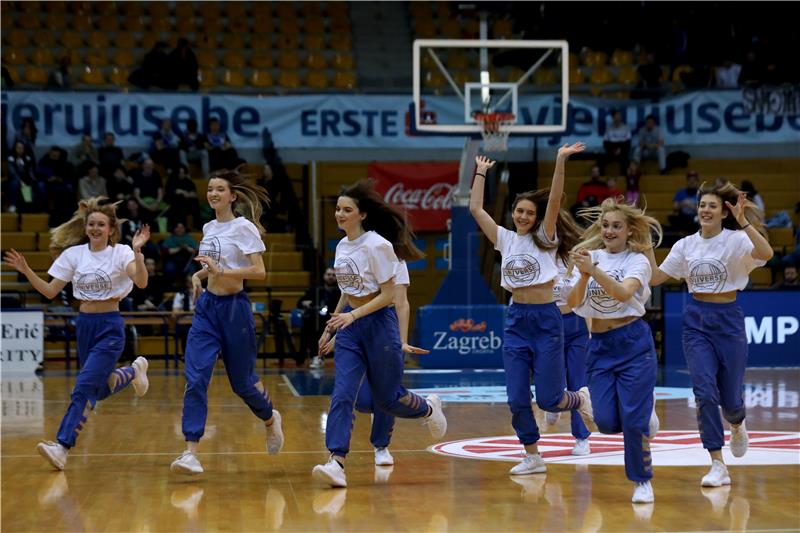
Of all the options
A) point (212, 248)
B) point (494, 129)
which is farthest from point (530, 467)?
point (494, 129)

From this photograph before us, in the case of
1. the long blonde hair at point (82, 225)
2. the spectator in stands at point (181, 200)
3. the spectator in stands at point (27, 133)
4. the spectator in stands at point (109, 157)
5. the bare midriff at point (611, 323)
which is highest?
the spectator in stands at point (27, 133)

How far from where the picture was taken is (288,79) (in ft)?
80.9

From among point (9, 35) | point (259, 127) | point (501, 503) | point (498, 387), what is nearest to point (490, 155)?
point (259, 127)

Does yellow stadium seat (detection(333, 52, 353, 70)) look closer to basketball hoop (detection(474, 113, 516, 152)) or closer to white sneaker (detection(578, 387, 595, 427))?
basketball hoop (detection(474, 113, 516, 152))

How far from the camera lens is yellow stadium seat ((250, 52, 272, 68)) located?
25.0m

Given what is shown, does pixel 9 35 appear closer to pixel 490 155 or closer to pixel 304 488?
pixel 490 155

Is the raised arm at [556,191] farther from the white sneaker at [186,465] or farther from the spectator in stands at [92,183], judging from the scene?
the spectator in stands at [92,183]

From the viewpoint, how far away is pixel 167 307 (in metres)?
19.6

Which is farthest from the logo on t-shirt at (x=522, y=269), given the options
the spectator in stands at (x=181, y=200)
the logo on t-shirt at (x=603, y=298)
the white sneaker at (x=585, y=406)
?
the spectator in stands at (x=181, y=200)

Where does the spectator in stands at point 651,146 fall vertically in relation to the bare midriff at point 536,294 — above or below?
above

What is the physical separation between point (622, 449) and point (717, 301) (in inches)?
77.1

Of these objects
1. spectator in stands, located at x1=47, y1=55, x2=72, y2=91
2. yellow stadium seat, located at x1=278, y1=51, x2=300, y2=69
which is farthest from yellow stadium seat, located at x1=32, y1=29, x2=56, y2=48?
yellow stadium seat, located at x1=278, y1=51, x2=300, y2=69

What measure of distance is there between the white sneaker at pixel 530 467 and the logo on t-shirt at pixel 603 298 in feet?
4.35

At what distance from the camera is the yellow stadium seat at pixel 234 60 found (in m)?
24.9
